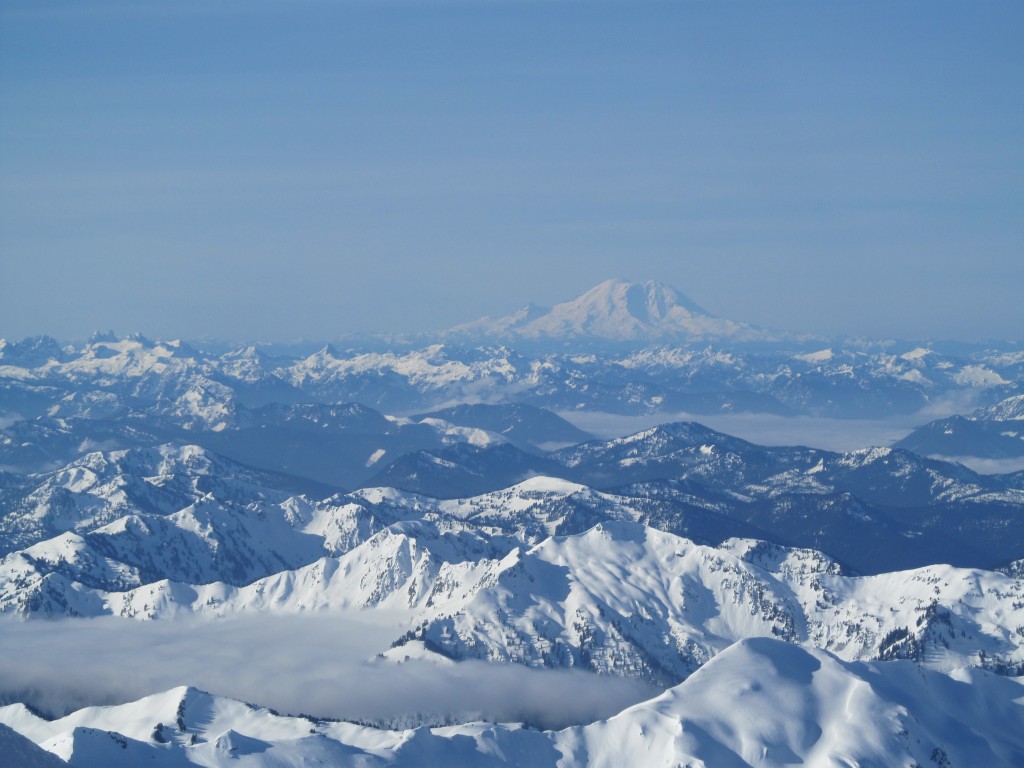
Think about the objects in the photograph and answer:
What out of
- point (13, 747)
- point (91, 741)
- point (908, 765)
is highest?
point (13, 747)

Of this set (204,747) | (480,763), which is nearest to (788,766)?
(480,763)

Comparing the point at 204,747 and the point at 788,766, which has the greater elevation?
the point at 204,747

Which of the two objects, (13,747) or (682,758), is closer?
(13,747)

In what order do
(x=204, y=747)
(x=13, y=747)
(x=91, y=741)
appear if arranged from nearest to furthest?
1. (x=13, y=747)
2. (x=91, y=741)
3. (x=204, y=747)

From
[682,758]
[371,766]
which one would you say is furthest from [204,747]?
[682,758]

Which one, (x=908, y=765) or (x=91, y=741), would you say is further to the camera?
(x=908, y=765)

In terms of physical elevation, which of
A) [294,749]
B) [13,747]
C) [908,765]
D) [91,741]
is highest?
[13,747]

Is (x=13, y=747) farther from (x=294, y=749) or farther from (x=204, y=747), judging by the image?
(x=294, y=749)

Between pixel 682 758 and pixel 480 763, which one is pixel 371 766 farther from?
pixel 682 758

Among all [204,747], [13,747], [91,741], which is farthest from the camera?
[204,747]
